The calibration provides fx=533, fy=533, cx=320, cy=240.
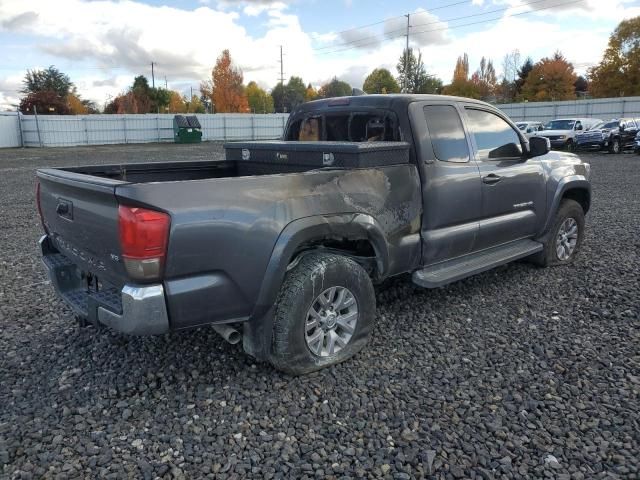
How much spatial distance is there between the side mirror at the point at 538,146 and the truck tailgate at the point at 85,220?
3965 mm

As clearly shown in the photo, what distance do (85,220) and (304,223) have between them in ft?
4.29

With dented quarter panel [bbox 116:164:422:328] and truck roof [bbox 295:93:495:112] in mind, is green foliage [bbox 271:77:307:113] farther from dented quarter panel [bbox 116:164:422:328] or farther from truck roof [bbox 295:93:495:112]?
dented quarter panel [bbox 116:164:422:328]

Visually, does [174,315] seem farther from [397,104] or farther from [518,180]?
[518,180]

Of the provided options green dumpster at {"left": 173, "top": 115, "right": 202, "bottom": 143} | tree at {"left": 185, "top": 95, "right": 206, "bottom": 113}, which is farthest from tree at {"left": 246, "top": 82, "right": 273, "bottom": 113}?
green dumpster at {"left": 173, "top": 115, "right": 202, "bottom": 143}

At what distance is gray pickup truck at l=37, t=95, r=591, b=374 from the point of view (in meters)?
2.89

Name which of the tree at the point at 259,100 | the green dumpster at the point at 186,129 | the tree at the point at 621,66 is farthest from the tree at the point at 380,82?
the green dumpster at the point at 186,129

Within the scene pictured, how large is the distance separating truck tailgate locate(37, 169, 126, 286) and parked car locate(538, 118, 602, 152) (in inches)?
960

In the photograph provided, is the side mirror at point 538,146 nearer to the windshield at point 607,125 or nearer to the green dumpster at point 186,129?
the windshield at point 607,125

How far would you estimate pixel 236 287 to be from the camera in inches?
122

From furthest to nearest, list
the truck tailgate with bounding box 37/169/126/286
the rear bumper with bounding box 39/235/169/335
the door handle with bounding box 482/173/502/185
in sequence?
the door handle with bounding box 482/173/502/185, the truck tailgate with bounding box 37/169/126/286, the rear bumper with bounding box 39/235/169/335

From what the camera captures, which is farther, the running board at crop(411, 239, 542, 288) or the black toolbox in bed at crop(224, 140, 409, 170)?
the running board at crop(411, 239, 542, 288)

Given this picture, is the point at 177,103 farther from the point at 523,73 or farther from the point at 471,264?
the point at 471,264

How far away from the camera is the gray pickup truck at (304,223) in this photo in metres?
2.89

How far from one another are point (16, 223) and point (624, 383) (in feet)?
29.1
